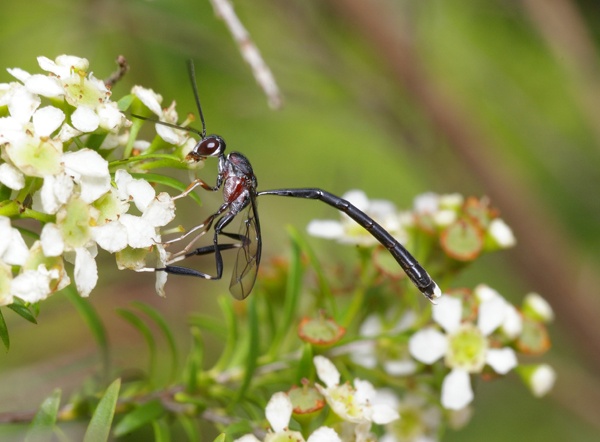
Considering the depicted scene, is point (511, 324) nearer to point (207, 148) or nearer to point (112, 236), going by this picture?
point (207, 148)

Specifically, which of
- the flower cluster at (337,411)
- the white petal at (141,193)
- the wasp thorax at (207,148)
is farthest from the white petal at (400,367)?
the white petal at (141,193)

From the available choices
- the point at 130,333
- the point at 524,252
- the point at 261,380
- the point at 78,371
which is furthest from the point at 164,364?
the point at 261,380

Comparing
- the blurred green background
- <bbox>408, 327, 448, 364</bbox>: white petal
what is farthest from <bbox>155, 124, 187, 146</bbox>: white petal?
the blurred green background

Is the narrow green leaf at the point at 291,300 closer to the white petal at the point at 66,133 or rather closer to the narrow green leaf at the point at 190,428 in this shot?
the narrow green leaf at the point at 190,428

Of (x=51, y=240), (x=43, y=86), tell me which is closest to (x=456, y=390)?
(x=51, y=240)

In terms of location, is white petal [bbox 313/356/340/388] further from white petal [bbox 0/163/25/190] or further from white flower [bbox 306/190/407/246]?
white petal [bbox 0/163/25/190]
